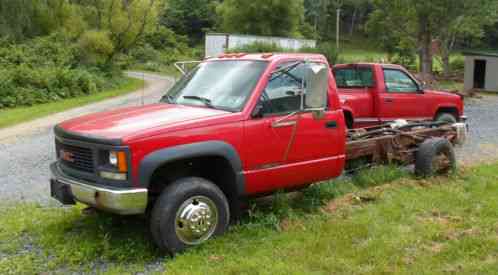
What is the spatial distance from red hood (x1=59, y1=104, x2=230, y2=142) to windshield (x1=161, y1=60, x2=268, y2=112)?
0.66ft

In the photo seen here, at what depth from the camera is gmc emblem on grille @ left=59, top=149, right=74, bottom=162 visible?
5312mm

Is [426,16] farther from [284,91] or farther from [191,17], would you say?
[191,17]

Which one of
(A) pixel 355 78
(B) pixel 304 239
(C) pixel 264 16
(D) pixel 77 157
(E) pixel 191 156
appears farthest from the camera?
(C) pixel 264 16

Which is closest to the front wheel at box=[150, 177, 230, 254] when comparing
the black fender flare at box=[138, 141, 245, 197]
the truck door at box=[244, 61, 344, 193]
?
the black fender flare at box=[138, 141, 245, 197]

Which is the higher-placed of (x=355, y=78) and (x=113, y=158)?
(x=355, y=78)

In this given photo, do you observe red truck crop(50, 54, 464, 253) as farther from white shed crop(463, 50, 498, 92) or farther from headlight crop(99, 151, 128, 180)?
white shed crop(463, 50, 498, 92)

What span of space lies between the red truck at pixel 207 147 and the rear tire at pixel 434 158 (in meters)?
2.20

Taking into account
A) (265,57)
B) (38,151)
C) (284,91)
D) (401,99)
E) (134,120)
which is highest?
(265,57)

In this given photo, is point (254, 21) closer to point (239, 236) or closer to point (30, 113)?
point (30, 113)

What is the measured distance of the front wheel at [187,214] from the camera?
502 centimetres

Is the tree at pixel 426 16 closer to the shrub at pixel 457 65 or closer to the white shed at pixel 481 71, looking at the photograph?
the white shed at pixel 481 71

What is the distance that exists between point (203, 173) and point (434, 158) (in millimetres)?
4129

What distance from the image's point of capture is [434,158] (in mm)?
8203

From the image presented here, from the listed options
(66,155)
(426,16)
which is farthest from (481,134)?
(426,16)
